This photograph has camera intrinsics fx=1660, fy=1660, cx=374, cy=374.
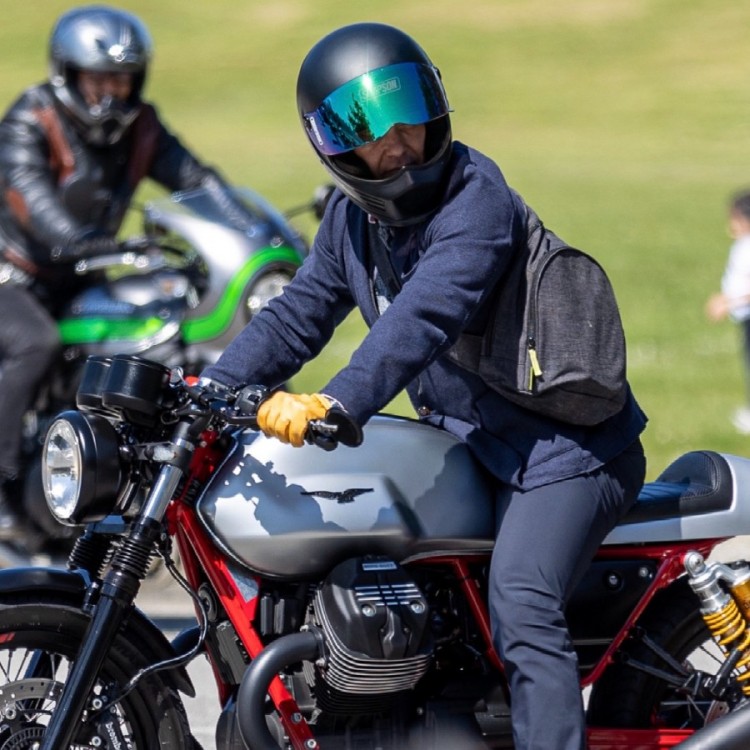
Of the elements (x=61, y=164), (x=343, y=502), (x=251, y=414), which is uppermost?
(x=61, y=164)

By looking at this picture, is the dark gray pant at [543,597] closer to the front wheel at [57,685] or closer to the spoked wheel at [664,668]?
the spoked wheel at [664,668]

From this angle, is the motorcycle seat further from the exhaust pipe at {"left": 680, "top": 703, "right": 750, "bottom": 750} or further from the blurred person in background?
the blurred person in background

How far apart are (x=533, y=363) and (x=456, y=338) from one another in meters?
0.19

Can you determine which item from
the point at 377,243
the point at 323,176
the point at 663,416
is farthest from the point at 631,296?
the point at 377,243

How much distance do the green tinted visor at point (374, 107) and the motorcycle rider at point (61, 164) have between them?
3.16 m

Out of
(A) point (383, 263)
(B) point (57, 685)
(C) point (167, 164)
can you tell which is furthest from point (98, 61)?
(B) point (57, 685)

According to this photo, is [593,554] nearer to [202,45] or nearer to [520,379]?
[520,379]

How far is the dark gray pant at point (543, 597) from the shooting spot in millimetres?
3697

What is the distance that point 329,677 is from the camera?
12.1 ft

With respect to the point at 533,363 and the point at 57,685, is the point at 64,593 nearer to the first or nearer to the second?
the point at 57,685

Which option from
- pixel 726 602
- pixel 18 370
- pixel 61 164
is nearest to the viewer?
pixel 726 602

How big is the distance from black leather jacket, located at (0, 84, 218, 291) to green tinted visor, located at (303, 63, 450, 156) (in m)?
3.24

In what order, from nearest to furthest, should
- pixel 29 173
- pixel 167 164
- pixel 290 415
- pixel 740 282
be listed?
1. pixel 290 415
2. pixel 29 173
3. pixel 167 164
4. pixel 740 282

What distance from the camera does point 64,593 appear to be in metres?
3.70
